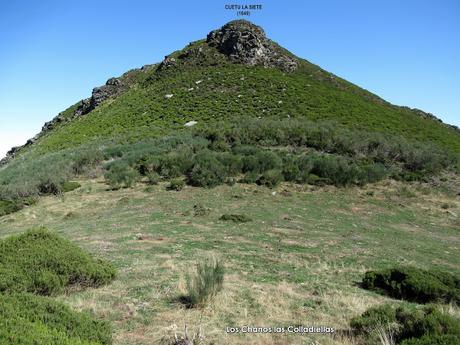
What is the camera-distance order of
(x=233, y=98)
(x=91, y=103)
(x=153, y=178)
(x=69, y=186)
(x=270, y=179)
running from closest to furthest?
(x=270, y=179) → (x=153, y=178) → (x=69, y=186) → (x=233, y=98) → (x=91, y=103)

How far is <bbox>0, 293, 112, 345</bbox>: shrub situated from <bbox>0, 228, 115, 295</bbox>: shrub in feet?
5.75

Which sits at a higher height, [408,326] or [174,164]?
[174,164]

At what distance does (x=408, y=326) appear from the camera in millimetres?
5766

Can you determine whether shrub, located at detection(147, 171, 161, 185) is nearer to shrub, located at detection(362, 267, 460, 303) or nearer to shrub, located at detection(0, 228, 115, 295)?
shrub, located at detection(0, 228, 115, 295)

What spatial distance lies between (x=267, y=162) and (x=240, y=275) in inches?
620

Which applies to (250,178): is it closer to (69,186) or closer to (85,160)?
(69,186)

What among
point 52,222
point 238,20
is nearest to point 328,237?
point 52,222

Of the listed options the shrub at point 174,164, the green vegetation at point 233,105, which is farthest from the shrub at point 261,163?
the green vegetation at point 233,105

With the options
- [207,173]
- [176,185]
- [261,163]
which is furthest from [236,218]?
[261,163]

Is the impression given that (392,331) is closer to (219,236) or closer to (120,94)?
(219,236)

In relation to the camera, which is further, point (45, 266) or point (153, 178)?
point (153, 178)

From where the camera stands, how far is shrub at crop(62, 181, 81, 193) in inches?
904

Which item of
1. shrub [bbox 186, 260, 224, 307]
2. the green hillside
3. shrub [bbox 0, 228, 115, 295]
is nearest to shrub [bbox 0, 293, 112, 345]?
the green hillside

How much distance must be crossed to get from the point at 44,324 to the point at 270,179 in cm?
1836
